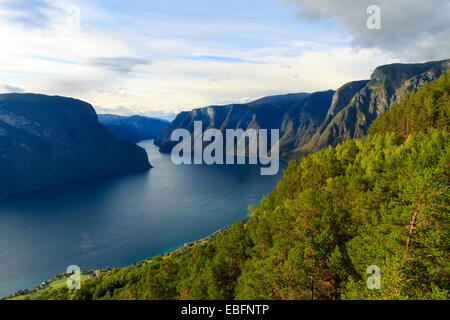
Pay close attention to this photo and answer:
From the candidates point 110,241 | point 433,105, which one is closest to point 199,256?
point 433,105

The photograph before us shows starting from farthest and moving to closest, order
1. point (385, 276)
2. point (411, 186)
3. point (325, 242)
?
point (325, 242), point (411, 186), point (385, 276)

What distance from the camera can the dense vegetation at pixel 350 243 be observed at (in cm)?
2073

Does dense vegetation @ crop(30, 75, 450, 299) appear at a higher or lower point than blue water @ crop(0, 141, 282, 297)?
higher

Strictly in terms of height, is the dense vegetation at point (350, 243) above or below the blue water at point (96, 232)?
above

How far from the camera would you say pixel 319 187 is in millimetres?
59000

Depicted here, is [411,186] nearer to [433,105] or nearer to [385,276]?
[385,276]

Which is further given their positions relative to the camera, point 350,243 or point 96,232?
point 96,232

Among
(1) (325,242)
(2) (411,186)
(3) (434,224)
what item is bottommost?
(1) (325,242)

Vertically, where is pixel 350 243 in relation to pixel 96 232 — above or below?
above

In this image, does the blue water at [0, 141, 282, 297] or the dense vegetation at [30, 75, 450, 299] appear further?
the blue water at [0, 141, 282, 297]

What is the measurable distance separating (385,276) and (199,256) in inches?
1559

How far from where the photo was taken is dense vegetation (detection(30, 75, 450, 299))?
20.7 metres

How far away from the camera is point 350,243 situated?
28.4 metres

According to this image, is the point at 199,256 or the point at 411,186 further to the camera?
the point at 199,256
